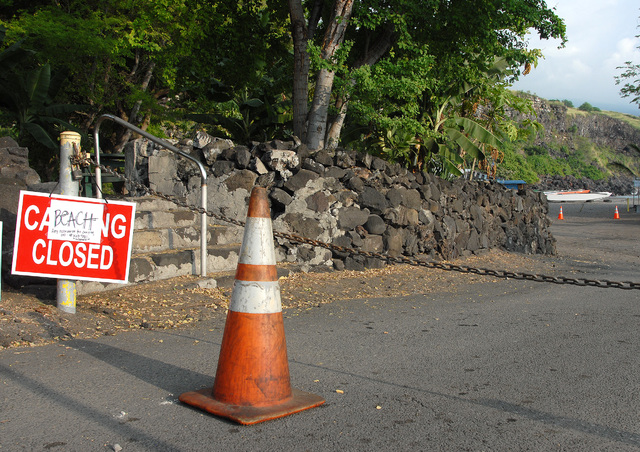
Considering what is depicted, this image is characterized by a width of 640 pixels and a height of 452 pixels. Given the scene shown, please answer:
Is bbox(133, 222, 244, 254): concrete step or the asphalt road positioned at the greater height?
bbox(133, 222, 244, 254): concrete step

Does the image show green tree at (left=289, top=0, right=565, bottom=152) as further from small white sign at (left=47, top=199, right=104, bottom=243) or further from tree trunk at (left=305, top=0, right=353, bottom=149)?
small white sign at (left=47, top=199, right=104, bottom=243)

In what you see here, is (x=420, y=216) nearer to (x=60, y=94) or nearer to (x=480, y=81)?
(x=480, y=81)

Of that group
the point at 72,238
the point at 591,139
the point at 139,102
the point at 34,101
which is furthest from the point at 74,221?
the point at 591,139

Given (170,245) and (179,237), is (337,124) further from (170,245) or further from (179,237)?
(170,245)

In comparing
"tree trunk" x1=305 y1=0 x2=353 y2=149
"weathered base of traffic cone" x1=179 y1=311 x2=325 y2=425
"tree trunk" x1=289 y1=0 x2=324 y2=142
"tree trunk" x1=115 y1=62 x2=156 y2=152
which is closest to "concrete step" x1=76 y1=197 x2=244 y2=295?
"tree trunk" x1=305 y1=0 x2=353 y2=149

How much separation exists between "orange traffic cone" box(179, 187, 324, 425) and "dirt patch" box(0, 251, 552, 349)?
209 centimetres

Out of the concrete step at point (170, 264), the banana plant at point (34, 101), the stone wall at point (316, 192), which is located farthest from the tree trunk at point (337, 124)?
the banana plant at point (34, 101)

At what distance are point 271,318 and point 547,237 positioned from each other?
15.4m

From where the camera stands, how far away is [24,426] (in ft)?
10.4

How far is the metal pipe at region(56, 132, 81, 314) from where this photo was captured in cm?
551

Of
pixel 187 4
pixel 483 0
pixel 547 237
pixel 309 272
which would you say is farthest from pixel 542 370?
pixel 187 4

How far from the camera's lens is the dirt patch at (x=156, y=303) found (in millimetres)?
5109

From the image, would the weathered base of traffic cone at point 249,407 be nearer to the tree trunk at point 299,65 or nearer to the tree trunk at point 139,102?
the tree trunk at point 299,65

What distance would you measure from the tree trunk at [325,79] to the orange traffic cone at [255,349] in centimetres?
769
